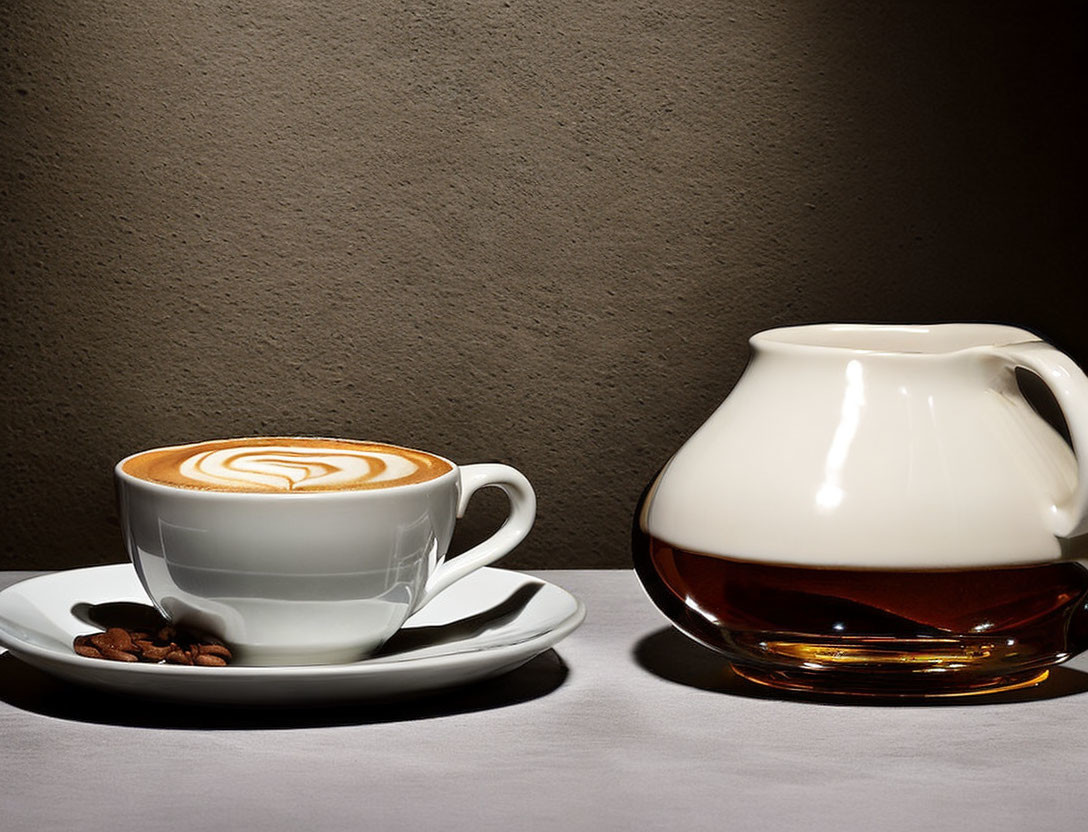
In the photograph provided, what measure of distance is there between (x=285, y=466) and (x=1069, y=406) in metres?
0.34

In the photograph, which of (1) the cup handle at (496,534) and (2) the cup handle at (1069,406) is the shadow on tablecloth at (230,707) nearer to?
(1) the cup handle at (496,534)

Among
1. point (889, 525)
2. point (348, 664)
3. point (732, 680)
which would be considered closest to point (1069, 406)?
point (889, 525)

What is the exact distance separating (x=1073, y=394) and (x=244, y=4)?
1.68 feet

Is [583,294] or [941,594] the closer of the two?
[941,594]

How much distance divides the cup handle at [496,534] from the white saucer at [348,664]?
0.10ft

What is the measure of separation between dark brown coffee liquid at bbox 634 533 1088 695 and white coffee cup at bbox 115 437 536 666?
0.12 m

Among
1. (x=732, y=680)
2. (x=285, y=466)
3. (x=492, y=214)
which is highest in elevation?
(x=492, y=214)

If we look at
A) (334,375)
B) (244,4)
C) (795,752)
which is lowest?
(795,752)

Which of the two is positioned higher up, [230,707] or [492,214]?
[492,214]

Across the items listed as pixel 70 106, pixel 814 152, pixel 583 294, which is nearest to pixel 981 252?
pixel 814 152

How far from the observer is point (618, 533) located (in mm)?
923

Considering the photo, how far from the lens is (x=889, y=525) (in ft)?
1.99

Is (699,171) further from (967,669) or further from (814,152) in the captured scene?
(967,669)

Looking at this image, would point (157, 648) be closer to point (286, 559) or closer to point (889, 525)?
point (286, 559)
